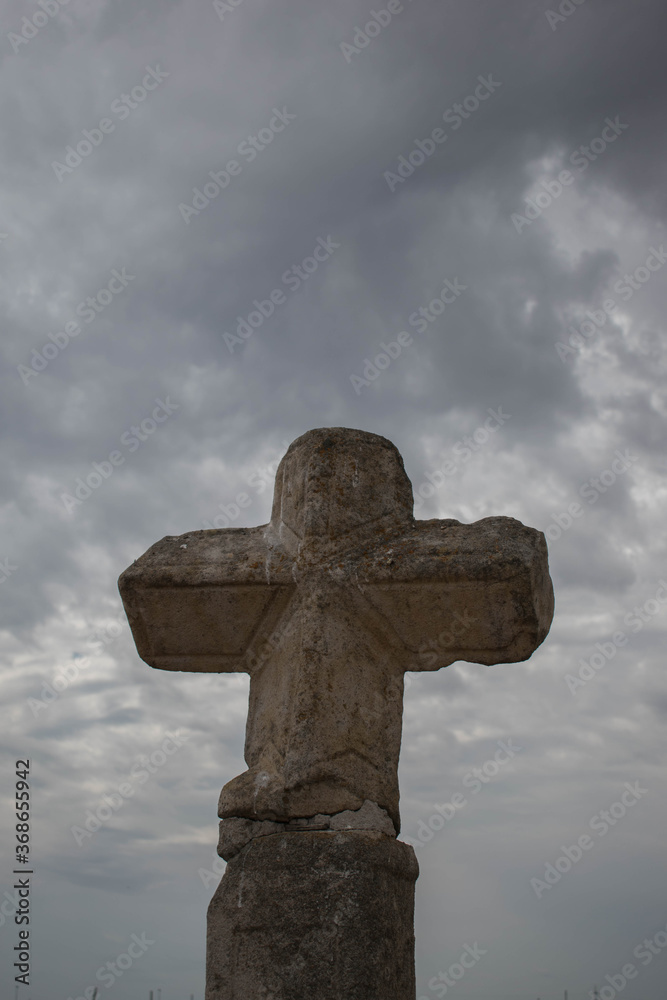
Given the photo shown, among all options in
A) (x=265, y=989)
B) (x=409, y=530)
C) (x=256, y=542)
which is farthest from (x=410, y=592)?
(x=265, y=989)

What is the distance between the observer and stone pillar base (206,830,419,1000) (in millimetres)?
2879

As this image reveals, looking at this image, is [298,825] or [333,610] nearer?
[298,825]

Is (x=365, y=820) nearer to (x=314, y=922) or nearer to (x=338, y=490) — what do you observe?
(x=314, y=922)

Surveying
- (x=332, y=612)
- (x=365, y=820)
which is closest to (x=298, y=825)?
(x=365, y=820)

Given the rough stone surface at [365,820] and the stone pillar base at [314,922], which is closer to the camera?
the stone pillar base at [314,922]

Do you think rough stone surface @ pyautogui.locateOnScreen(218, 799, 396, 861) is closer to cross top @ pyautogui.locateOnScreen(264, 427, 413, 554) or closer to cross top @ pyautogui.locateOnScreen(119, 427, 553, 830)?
cross top @ pyautogui.locateOnScreen(119, 427, 553, 830)

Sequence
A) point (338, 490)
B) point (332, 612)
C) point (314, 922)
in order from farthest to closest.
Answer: point (338, 490) → point (332, 612) → point (314, 922)

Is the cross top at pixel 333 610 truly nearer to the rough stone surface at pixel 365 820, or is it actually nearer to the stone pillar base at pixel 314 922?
the rough stone surface at pixel 365 820

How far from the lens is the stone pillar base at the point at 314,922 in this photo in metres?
2.88

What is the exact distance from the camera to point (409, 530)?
12.2ft

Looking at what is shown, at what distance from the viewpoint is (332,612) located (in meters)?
3.50

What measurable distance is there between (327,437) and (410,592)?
801 mm

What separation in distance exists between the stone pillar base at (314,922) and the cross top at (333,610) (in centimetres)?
17

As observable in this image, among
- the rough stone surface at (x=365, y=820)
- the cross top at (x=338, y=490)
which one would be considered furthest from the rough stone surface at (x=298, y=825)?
the cross top at (x=338, y=490)
